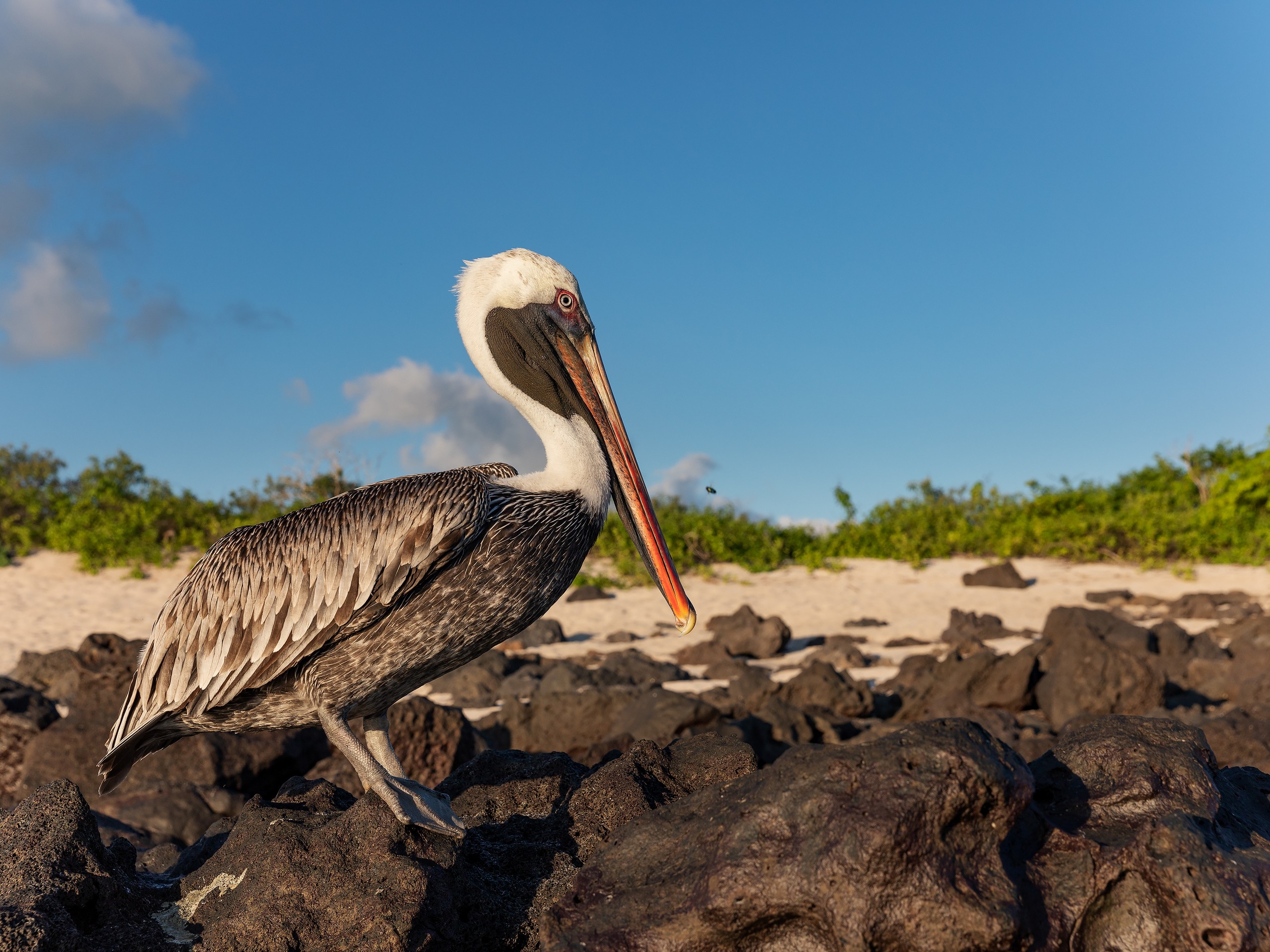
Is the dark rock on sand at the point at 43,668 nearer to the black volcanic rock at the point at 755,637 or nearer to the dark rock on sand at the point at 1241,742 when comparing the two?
the black volcanic rock at the point at 755,637

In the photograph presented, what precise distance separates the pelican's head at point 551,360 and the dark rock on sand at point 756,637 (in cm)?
813

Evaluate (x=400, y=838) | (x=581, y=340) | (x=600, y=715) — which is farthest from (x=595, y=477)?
(x=600, y=715)

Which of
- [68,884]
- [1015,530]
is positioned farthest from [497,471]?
[1015,530]

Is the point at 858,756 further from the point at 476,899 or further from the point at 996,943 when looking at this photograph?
the point at 476,899

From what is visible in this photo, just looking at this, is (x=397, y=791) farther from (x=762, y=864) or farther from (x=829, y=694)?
(x=829, y=694)

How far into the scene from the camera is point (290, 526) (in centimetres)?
423

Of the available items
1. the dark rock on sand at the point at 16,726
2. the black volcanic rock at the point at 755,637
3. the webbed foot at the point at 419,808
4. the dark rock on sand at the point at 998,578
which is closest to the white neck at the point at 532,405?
the webbed foot at the point at 419,808

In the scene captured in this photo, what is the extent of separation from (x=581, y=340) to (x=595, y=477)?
680 millimetres

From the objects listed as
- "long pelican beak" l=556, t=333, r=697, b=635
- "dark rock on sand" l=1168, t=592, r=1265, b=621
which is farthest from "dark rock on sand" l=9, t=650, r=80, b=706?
"dark rock on sand" l=1168, t=592, r=1265, b=621

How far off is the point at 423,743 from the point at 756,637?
6.82 meters

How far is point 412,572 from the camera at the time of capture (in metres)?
3.84

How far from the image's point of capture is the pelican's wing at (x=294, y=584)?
387 cm

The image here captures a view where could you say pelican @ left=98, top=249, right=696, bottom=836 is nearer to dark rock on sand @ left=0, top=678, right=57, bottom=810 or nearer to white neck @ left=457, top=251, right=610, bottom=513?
white neck @ left=457, top=251, right=610, bottom=513

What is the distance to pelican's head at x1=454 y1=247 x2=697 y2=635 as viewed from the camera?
446cm
